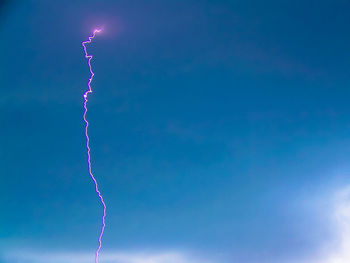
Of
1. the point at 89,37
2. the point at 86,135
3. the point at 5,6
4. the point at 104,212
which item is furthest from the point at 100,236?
the point at 5,6

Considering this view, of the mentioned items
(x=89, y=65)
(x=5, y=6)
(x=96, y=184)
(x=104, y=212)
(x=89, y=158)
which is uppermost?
(x=5, y=6)

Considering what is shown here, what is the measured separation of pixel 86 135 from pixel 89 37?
6.49ft

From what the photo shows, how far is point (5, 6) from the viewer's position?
5.92 metres

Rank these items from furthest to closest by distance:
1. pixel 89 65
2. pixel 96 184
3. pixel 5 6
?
1. pixel 96 184
2. pixel 89 65
3. pixel 5 6

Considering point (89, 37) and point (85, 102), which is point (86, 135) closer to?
point (85, 102)

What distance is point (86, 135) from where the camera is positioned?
6664 millimetres

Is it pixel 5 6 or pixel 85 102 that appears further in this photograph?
pixel 85 102

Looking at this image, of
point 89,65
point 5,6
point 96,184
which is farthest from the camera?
point 96,184

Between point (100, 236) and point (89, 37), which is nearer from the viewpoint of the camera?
point (89, 37)

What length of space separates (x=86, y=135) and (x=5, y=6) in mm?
2834

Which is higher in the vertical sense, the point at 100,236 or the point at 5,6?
the point at 5,6

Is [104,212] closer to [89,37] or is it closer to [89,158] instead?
[89,158]

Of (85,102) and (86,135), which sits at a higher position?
(85,102)

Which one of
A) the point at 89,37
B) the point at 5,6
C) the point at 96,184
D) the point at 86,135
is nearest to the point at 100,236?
the point at 96,184
